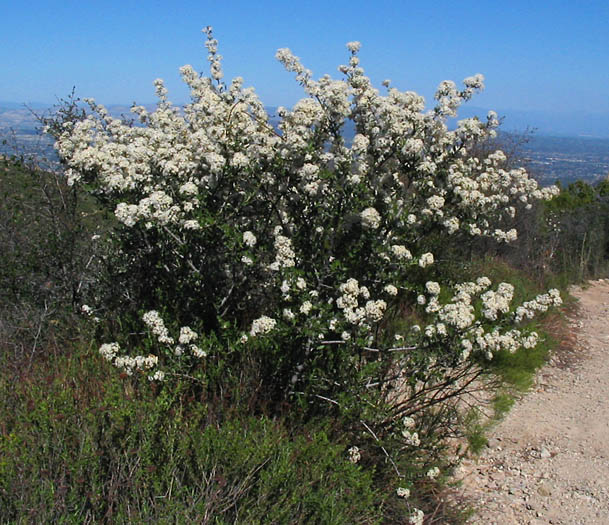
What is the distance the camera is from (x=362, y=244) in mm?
4281

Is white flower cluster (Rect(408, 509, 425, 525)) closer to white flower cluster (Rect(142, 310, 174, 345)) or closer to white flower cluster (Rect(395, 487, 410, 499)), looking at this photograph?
white flower cluster (Rect(395, 487, 410, 499))

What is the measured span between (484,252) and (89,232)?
7.39 metres

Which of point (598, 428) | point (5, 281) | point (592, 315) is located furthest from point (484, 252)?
point (5, 281)

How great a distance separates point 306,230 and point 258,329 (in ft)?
3.42

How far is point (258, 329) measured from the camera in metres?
3.82

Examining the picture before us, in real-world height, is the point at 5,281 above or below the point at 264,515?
above

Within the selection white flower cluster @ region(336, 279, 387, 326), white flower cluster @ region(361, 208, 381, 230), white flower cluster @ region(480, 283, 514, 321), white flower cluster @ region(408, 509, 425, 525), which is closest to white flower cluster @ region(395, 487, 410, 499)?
white flower cluster @ region(408, 509, 425, 525)

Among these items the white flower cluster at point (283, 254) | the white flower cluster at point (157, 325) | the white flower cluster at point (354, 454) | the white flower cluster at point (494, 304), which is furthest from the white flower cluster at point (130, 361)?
the white flower cluster at point (494, 304)

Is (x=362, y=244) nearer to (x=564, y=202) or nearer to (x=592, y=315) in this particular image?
(x=592, y=315)

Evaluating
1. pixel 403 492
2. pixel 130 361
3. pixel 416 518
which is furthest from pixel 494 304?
pixel 130 361

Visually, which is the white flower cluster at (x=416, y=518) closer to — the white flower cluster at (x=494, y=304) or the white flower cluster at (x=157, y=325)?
the white flower cluster at (x=494, y=304)

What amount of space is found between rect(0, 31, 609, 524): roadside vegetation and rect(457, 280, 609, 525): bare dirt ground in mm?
363

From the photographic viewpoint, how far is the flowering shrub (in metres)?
3.96

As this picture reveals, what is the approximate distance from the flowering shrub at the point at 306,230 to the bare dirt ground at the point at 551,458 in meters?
1.27
